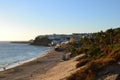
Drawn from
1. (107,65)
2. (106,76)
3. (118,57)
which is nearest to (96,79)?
(106,76)

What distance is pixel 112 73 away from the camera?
20.6m

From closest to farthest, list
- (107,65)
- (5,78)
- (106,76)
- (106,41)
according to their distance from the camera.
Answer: (106,76) < (107,65) < (5,78) < (106,41)

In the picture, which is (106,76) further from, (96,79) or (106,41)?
(106,41)

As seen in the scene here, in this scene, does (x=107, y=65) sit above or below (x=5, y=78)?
above

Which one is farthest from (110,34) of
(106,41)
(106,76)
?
(106,76)

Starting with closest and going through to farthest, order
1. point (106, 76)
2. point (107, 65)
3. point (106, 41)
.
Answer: point (106, 76)
point (107, 65)
point (106, 41)

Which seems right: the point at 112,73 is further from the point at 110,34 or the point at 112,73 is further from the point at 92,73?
the point at 110,34

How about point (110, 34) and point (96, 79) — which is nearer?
point (96, 79)

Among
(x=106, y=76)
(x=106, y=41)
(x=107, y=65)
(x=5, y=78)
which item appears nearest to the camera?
(x=106, y=76)

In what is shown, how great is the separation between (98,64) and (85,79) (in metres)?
2.14

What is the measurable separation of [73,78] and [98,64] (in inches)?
84.0

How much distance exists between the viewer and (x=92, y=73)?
21469 millimetres

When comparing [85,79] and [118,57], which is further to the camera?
[118,57]

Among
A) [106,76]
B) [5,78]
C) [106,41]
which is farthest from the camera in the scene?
[106,41]
